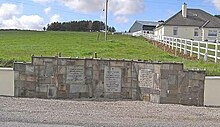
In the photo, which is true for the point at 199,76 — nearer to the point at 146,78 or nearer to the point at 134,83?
the point at 146,78

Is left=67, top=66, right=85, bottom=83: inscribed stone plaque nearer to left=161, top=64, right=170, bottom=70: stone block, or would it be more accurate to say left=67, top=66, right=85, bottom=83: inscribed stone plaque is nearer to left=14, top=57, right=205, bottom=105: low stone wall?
left=14, top=57, right=205, bottom=105: low stone wall

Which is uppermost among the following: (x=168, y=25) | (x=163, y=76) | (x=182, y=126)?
(x=168, y=25)

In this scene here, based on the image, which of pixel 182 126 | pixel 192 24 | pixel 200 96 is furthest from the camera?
pixel 192 24

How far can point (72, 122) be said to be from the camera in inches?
318

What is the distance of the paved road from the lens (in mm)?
8102

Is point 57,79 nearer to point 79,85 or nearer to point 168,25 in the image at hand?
point 79,85

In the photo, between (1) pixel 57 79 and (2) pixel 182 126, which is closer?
(2) pixel 182 126

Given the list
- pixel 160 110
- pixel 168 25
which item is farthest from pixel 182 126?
pixel 168 25

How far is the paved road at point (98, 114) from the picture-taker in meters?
8.10

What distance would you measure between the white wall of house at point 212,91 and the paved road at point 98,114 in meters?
0.53

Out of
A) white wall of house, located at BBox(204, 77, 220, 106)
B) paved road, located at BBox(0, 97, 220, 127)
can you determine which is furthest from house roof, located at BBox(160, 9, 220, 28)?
paved road, located at BBox(0, 97, 220, 127)

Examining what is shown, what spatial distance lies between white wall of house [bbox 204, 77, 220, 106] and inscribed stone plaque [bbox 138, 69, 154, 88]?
1671 mm

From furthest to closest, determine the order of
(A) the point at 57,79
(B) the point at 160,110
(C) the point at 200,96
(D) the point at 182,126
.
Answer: (A) the point at 57,79
(C) the point at 200,96
(B) the point at 160,110
(D) the point at 182,126

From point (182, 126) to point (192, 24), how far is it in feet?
177
